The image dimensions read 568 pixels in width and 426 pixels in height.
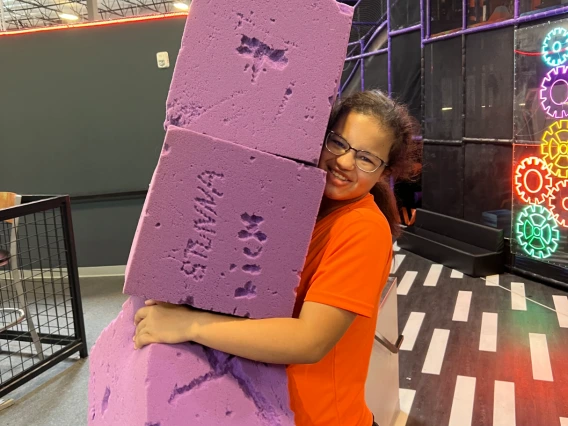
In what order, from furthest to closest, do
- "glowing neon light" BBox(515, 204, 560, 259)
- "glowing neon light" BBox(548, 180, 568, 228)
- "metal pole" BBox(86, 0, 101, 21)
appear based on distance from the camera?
"metal pole" BBox(86, 0, 101, 21) < "glowing neon light" BBox(515, 204, 560, 259) < "glowing neon light" BBox(548, 180, 568, 228)

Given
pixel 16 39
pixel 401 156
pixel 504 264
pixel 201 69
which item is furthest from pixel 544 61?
pixel 16 39

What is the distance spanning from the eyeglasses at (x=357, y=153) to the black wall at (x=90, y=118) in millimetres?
3476

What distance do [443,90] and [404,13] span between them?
1.16m

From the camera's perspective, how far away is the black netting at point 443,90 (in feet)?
14.4

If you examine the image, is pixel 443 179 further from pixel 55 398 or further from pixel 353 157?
pixel 353 157

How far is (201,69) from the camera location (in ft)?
2.59

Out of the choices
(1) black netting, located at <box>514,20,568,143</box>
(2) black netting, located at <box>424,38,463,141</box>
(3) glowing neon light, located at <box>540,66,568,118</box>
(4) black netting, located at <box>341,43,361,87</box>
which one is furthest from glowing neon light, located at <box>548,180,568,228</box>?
(4) black netting, located at <box>341,43,361,87</box>

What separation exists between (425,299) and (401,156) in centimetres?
283

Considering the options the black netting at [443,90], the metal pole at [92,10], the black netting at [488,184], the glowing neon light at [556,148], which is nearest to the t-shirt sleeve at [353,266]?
the glowing neon light at [556,148]

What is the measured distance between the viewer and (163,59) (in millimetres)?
4027

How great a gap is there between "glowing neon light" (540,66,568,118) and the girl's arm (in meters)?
3.29

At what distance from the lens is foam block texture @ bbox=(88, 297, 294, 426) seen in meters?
0.79

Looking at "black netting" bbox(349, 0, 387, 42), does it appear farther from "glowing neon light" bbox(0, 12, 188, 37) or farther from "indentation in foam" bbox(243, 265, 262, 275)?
"indentation in foam" bbox(243, 265, 262, 275)

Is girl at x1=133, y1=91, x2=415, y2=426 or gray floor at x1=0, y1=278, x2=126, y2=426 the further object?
gray floor at x1=0, y1=278, x2=126, y2=426
